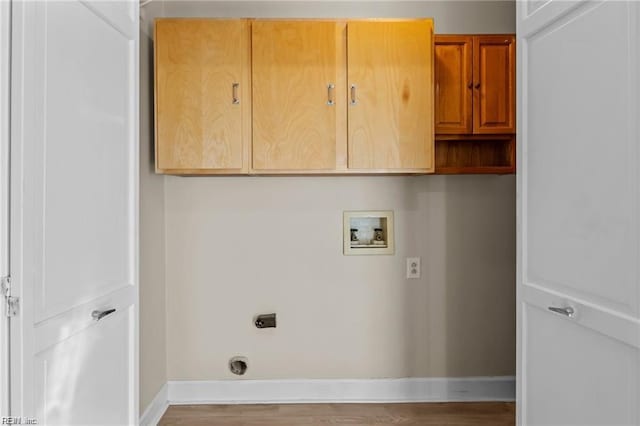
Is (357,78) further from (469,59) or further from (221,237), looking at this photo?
(221,237)

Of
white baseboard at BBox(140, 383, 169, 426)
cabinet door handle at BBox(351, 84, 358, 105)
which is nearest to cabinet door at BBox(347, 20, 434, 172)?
cabinet door handle at BBox(351, 84, 358, 105)

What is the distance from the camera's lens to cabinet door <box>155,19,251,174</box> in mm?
2553

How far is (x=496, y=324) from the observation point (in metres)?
2.99

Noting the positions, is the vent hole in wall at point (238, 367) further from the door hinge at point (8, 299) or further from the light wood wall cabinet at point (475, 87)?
the door hinge at point (8, 299)

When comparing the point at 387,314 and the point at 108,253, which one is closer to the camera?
the point at 108,253

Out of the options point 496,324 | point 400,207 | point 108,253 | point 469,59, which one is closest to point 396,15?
point 469,59

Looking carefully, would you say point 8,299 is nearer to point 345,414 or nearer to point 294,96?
point 294,96

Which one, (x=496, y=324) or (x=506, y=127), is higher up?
(x=506, y=127)

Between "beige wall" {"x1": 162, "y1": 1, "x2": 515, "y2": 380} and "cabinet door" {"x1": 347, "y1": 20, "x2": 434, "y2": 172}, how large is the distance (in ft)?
1.29

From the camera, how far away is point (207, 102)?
2.55 meters
